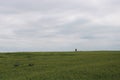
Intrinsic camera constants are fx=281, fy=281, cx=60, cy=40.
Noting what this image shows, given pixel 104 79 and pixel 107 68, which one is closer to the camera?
pixel 104 79

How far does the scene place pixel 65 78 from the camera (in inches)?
1385

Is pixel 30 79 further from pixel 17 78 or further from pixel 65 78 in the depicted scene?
pixel 65 78

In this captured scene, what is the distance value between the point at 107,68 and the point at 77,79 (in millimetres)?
8393

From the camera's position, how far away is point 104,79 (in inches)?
1366

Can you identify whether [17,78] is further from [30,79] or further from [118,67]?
[118,67]

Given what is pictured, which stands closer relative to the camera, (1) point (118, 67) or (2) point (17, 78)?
(2) point (17, 78)

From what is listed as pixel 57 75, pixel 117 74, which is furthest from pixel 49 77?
pixel 117 74

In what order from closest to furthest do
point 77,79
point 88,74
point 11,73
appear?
point 77,79, point 88,74, point 11,73

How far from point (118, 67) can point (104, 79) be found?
822 centimetres

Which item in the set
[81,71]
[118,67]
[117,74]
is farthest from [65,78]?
[118,67]

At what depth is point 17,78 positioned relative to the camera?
35594mm

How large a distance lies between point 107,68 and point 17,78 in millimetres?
13543

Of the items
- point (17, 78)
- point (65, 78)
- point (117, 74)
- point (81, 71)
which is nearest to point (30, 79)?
point (17, 78)

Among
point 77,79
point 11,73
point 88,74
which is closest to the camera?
point 77,79
